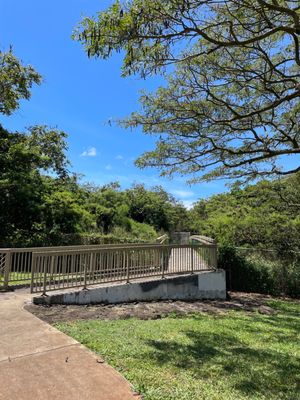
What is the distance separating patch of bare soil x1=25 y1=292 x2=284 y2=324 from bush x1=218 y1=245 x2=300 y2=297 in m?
2.52

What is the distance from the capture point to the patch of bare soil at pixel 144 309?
8065 millimetres

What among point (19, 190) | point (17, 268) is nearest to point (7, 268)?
point (17, 268)

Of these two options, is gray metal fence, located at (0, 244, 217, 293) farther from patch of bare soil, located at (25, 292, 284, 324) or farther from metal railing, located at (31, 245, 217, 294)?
patch of bare soil, located at (25, 292, 284, 324)

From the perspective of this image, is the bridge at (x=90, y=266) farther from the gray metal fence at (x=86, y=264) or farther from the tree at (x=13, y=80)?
the tree at (x=13, y=80)

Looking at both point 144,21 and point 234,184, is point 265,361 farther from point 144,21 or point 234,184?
point 234,184

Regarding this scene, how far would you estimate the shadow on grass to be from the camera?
460 cm

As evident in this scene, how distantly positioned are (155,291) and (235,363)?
21.5 ft

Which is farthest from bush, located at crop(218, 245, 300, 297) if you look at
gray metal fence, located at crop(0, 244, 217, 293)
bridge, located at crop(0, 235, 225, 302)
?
gray metal fence, located at crop(0, 244, 217, 293)

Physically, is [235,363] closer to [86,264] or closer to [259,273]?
[86,264]

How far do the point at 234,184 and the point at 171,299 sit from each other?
4.97 meters

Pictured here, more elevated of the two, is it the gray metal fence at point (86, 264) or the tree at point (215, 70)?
the tree at point (215, 70)

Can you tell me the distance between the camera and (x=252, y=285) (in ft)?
59.0

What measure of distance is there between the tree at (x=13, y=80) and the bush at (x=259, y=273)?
1362 centimetres

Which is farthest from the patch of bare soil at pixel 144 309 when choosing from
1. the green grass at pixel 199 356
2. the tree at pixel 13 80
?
the tree at pixel 13 80
